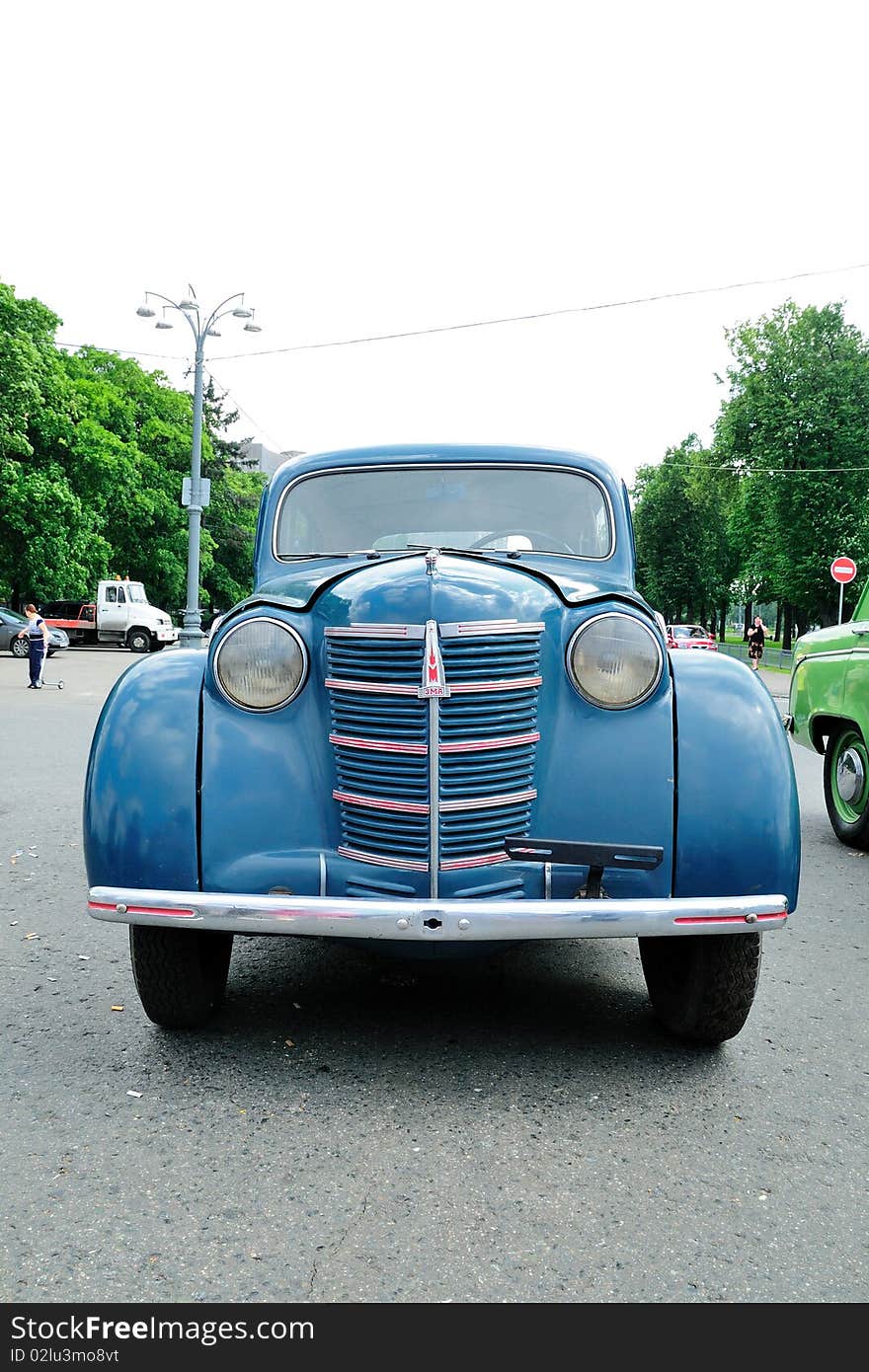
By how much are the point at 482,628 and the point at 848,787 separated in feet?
18.1

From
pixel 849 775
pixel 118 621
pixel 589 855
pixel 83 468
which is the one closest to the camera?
pixel 589 855

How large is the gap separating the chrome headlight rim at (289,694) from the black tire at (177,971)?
76cm

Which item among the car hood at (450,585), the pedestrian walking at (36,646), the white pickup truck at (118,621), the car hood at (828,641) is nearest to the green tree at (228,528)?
the white pickup truck at (118,621)

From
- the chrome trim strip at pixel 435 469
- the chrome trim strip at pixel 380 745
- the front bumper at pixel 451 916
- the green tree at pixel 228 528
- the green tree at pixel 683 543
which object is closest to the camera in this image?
the front bumper at pixel 451 916

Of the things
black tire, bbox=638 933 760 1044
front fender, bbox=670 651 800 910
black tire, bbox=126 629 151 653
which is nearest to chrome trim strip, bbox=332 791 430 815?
front fender, bbox=670 651 800 910

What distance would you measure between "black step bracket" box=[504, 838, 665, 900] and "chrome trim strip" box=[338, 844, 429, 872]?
271 millimetres

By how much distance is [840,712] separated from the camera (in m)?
8.02

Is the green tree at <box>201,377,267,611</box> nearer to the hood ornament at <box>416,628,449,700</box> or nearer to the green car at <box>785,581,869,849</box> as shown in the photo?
the green car at <box>785,581,869,849</box>

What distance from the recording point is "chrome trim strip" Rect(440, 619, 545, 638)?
11.5 ft

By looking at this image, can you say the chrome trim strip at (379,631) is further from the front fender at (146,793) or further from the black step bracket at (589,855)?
the black step bracket at (589,855)

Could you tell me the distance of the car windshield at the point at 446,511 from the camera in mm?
5016

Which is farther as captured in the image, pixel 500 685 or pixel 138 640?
pixel 138 640

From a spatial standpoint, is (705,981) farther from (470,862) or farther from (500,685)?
(500,685)

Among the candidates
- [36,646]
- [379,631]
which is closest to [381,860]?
[379,631]
